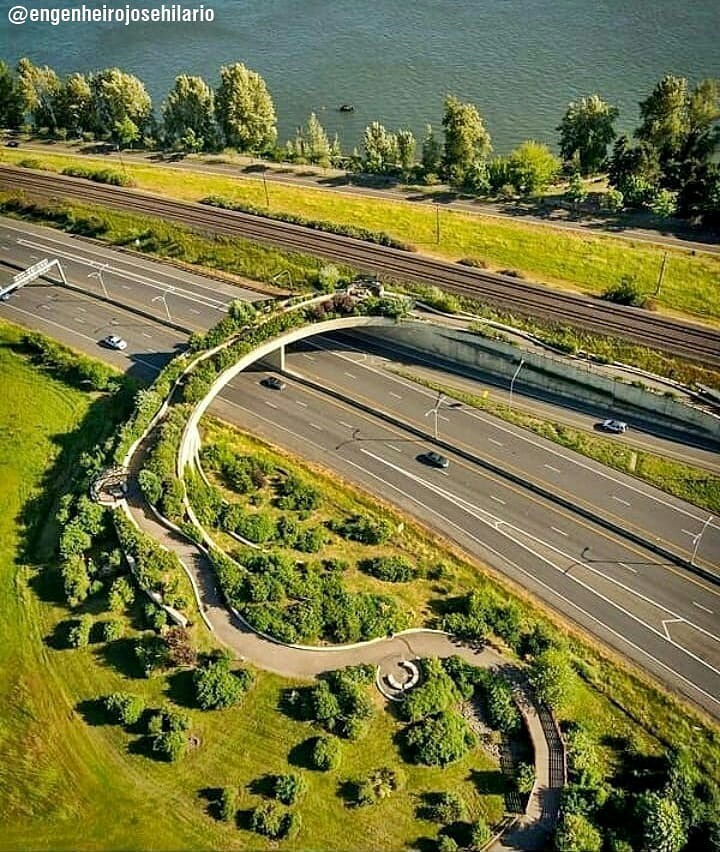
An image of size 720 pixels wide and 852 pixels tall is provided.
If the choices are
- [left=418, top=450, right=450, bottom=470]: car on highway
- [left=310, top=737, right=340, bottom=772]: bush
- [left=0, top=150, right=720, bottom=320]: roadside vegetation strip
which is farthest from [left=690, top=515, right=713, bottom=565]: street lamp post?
[left=310, top=737, right=340, bottom=772]: bush

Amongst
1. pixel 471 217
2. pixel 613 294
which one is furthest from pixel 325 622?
pixel 471 217

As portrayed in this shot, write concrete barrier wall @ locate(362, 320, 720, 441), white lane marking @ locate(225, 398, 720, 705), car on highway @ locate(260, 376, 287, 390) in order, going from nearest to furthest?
white lane marking @ locate(225, 398, 720, 705), concrete barrier wall @ locate(362, 320, 720, 441), car on highway @ locate(260, 376, 287, 390)

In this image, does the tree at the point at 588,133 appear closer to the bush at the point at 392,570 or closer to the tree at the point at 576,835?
the bush at the point at 392,570

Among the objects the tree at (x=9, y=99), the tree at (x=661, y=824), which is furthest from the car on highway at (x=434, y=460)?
the tree at (x=9, y=99)

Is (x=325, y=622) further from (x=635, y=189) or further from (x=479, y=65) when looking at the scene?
(x=479, y=65)

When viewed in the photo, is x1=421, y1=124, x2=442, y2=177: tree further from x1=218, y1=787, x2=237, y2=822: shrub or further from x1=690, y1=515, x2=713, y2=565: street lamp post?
x1=218, y1=787, x2=237, y2=822: shrub
